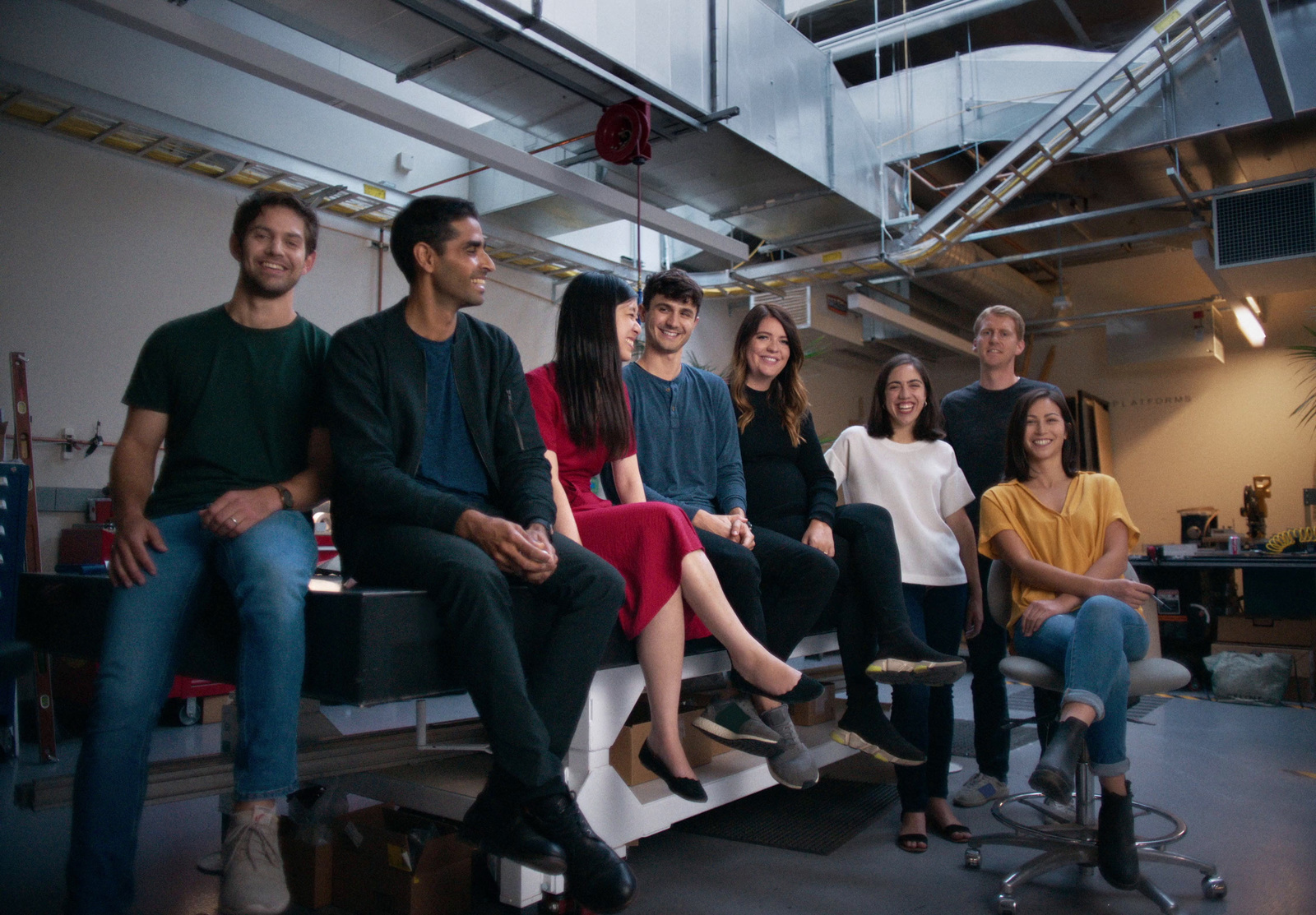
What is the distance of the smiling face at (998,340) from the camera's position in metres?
2.98

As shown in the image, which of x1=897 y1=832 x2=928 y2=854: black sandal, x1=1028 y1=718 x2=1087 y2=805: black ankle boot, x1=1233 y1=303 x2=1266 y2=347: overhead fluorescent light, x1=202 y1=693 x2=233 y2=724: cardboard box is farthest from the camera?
x1=1233 y1=303 x2=1266 y2=347: overhead fluorescent light

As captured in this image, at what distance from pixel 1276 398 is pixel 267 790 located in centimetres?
934

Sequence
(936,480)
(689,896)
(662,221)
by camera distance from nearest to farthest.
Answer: (689,896) → (936,480) → (662,221)

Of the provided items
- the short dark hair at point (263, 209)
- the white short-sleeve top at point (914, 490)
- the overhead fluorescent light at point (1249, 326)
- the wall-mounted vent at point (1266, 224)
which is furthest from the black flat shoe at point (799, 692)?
the overhead fluorescent light at point (1249, 326)

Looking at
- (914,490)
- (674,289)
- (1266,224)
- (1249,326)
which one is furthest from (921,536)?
(1249,326)

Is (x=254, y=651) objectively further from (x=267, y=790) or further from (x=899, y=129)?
(x=899, y=129)

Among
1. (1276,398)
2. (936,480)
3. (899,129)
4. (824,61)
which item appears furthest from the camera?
(1276,398)

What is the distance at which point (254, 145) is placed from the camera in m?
4.39

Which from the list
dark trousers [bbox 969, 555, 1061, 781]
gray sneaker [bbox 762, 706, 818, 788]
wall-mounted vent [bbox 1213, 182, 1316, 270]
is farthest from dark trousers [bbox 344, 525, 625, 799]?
wall-mounted vent [bbox 1213, 182, 1316, 270]

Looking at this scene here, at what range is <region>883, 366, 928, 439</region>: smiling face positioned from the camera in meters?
2.75

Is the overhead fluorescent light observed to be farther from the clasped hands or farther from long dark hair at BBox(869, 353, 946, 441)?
the clasped hands

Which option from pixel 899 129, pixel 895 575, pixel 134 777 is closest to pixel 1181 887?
pixel 895 575

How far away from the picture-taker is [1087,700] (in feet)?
6.50

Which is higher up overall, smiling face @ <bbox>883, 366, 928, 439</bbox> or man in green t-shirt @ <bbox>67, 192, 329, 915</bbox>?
smiling face @ <bbox>883, 366, 928, 439</bbox>
